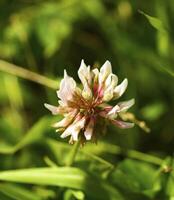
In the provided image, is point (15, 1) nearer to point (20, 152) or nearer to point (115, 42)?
point (115, 42)

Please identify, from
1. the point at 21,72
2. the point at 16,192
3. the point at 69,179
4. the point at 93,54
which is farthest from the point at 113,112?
the point at 93,54

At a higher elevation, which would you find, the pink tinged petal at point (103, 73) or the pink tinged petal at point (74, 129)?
the pink tinged petal at point (103, 73)

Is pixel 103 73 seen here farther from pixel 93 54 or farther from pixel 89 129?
pixel 93 54

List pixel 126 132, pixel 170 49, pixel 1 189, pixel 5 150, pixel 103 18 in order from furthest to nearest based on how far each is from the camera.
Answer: pixel 103 18
pixel 170 49
pixel 126 132
pixel 5 150
pixel 1 189

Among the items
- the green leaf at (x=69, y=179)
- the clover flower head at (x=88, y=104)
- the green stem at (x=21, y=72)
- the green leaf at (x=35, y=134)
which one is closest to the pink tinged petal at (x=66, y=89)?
the clover flower head at (x=88, y=104)

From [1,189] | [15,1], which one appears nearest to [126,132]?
[1,189]

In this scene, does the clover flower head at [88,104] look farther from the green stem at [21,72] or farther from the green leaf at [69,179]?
the green stem at [21,72]

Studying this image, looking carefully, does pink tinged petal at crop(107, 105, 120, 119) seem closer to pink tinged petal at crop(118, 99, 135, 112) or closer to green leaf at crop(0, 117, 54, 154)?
pink tinged petal at crop(118, 99, 135, 112)
